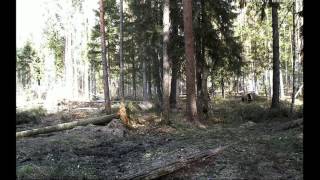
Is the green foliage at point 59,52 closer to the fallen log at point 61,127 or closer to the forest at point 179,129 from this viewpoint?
the forest at point 179,129

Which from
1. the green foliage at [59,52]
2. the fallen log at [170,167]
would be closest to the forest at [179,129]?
the fallen log at [170,167]

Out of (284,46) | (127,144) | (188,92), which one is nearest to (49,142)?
(127,144)

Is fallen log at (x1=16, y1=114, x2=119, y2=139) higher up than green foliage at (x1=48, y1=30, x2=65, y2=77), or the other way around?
green foliage at (x1=48, y1=30, x2=65, y2=77)

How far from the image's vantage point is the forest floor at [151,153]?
9414mm

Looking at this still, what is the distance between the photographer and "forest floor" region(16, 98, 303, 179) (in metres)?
9.41

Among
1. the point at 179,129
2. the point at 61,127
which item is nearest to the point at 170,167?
the point at 179,129

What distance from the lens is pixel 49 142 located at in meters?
15.0

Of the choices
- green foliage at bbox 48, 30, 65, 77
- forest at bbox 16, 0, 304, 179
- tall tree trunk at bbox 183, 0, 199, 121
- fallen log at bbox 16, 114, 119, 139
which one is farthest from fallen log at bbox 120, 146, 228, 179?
green foliage at bbox 48, 30, 65, 77

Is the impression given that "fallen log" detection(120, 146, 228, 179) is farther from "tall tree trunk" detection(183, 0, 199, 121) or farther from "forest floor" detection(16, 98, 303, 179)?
"tall tree trunk" detection(183, 0, 199, 121)

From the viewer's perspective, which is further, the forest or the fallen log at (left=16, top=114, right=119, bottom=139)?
the fallen log at (left=16, top=114, right=119, bottom=139)

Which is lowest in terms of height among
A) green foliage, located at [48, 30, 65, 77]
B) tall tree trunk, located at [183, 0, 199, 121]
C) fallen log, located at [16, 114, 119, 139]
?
fallen log, located at [16, 114, 119, 139]
